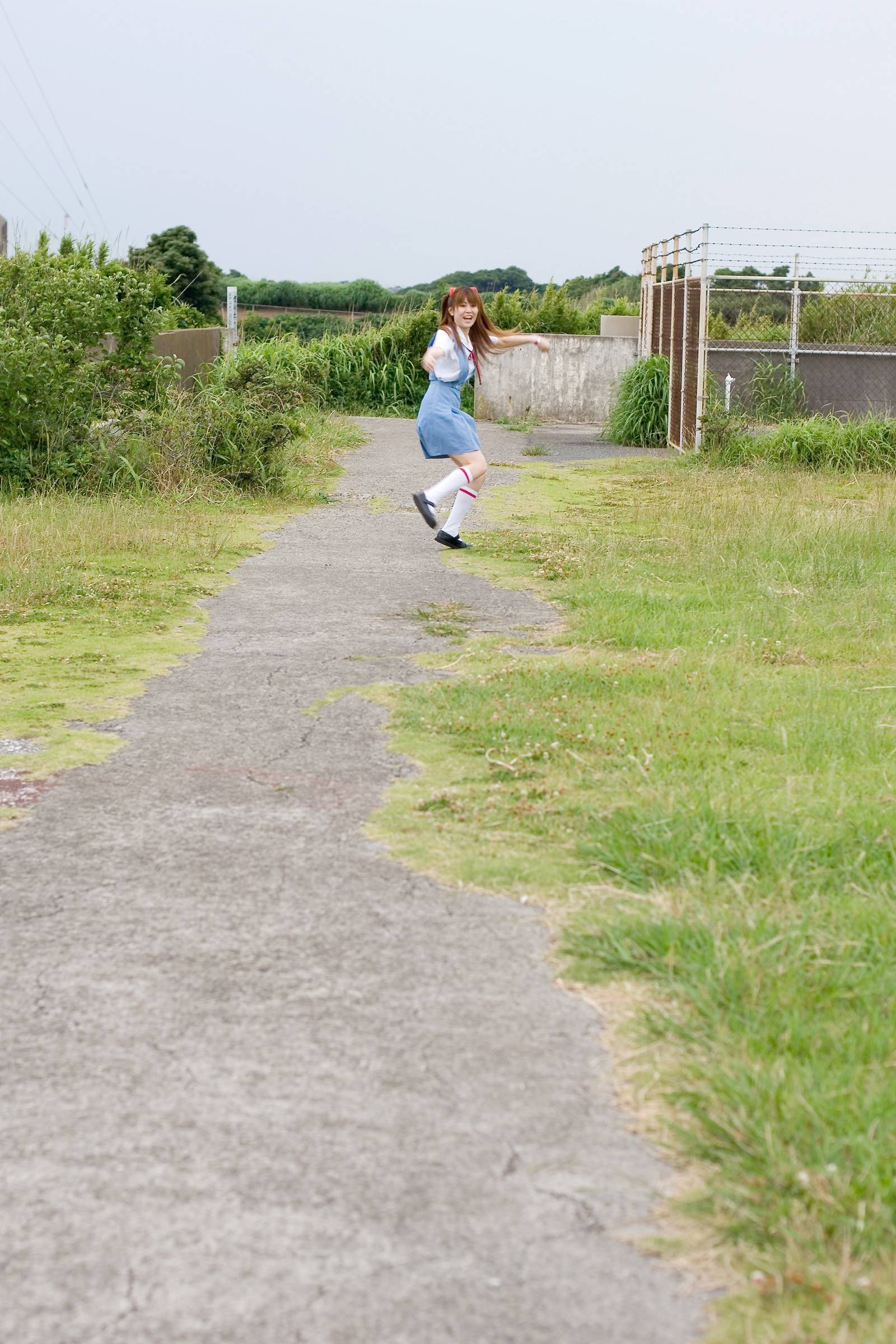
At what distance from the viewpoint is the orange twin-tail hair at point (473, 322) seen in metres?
9.39

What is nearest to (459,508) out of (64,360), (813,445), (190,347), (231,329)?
(64,360)

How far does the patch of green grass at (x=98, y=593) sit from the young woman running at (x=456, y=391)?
1.48 metres

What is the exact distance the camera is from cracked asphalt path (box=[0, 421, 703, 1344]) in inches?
85.7

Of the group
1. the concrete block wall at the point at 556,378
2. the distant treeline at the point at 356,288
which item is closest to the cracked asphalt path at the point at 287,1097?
the concrete block wall at the point at 556,378

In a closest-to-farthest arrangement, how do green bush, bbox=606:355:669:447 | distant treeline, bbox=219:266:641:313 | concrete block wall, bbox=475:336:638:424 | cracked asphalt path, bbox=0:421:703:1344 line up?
cracked asphalt path, bbox=0:421:703:1344, green bush, bbox=606:355:669:447, concrete block wall, bbox=475:336:638:424, distant treeline, bbox=219:266:641:313

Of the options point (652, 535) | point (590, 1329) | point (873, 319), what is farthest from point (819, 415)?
point (590, 1329)

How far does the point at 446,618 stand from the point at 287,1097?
508 centimetres

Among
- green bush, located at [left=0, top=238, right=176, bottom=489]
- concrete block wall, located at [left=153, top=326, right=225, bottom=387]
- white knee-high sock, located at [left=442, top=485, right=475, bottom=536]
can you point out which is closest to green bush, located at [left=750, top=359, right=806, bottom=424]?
concrete block wall, located at [left=153, top=326, right=225, bottom=387]

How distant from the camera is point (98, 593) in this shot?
812 centimetres

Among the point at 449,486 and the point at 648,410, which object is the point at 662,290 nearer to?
the point at 648,410

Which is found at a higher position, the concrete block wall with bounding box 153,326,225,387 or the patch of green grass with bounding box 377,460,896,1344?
the concrete block wall with bounding box 153,326,225,387

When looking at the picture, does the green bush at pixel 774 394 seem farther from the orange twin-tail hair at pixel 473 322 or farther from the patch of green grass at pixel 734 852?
the patch of green grass at pixel 734 852

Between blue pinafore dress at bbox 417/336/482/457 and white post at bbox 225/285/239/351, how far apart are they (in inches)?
536

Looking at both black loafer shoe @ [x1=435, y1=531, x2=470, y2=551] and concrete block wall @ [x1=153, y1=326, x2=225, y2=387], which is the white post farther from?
black loafer shoe @ [x1=435, y1=531, x2=470, y2=551]
